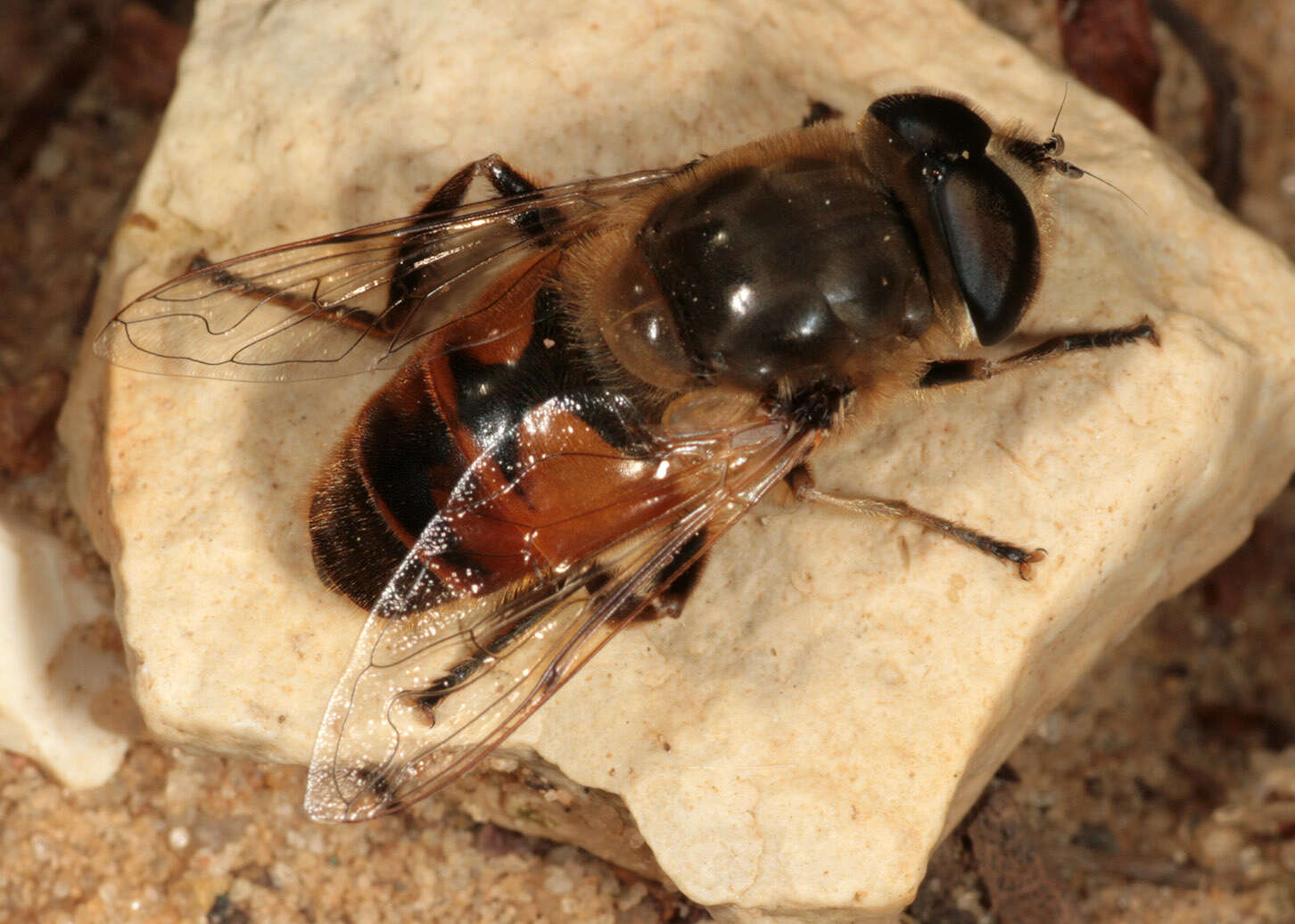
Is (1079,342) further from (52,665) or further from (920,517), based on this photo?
(52,665)

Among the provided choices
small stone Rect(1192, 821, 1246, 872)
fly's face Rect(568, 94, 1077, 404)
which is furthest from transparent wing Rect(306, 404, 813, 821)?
small stone Rect(1192, 821, 1246, 872)

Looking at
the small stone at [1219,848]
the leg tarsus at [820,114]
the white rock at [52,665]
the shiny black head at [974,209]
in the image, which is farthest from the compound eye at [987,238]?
the white rock at [52,665]

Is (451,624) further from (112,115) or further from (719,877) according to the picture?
(112,115)

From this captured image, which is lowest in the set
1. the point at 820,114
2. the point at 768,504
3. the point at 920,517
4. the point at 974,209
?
the point at 768,504

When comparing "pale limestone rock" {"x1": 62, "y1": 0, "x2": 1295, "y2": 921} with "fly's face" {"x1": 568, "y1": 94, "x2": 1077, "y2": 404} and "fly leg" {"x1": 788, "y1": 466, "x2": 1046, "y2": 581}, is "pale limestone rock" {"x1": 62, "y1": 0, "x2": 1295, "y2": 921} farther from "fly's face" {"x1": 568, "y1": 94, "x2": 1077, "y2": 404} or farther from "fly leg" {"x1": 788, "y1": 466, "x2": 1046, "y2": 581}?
"fly's face" {"x1": 568, "y1": 94, "x2": 1077, "y2": 404}

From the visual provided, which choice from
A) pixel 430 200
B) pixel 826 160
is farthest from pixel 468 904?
pixel 826 160

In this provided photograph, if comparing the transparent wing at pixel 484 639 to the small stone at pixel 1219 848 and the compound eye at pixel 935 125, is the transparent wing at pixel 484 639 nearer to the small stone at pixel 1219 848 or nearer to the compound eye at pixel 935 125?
the compound eye at pixel 935 125

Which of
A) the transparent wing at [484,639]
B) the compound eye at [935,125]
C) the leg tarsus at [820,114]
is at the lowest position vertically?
the transparent wing at [484,639]

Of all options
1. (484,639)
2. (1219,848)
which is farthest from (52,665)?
(1219,848)
